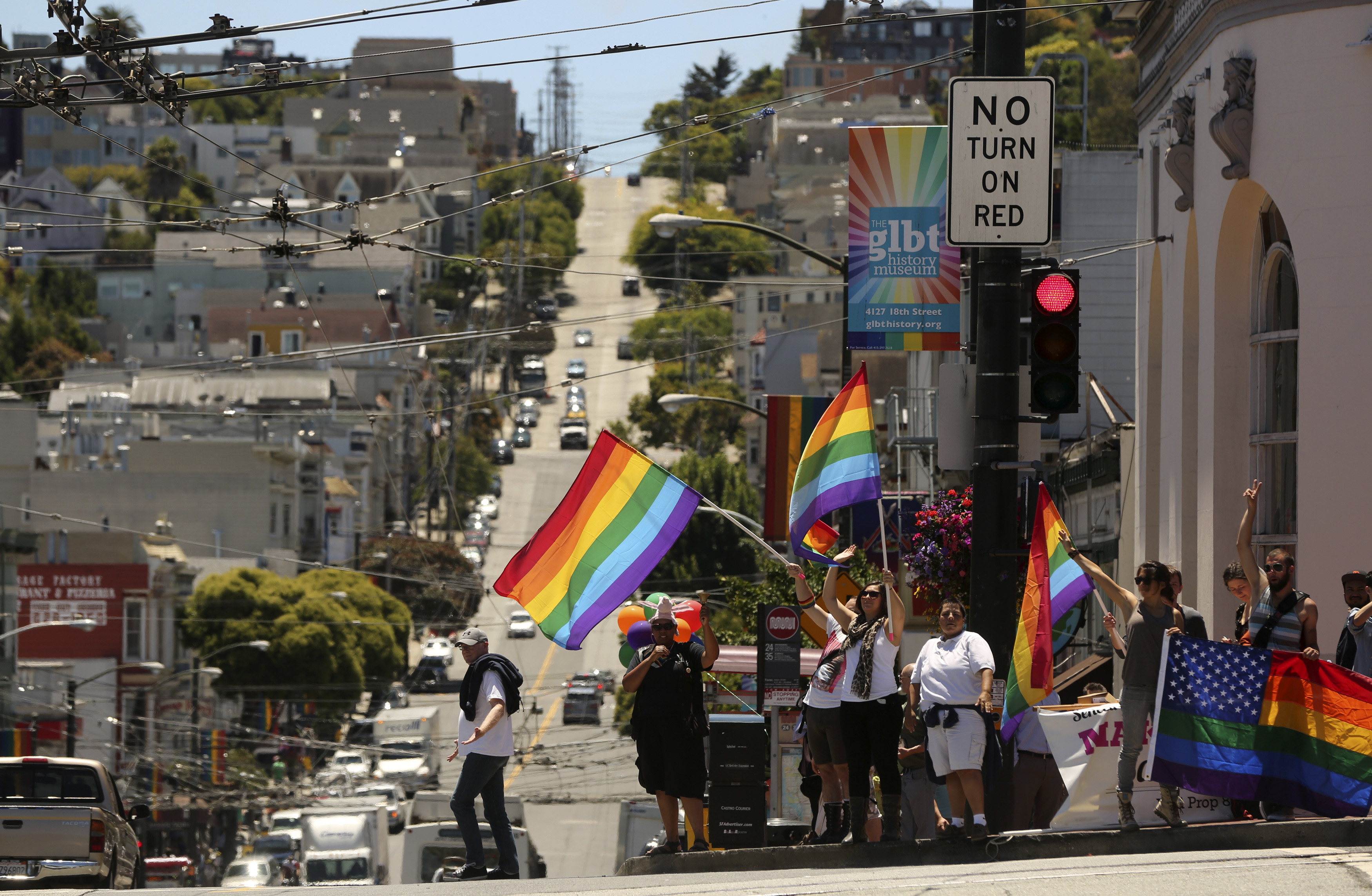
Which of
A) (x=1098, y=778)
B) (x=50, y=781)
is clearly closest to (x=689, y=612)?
(x=1098, y=778)

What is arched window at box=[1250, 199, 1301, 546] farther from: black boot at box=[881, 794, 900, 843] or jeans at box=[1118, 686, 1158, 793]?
black boot at box=[881, 794, 900, 843]

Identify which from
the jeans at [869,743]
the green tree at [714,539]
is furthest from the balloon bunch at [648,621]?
the green tree at [714,539]

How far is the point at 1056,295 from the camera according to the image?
37.8ft

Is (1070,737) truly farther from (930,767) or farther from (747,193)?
(747,193)

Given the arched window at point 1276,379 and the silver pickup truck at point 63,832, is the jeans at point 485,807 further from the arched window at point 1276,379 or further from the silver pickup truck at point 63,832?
the arched window at point 1276,379

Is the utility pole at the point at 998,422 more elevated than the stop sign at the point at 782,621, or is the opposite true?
the utility pole at the point at 998,422

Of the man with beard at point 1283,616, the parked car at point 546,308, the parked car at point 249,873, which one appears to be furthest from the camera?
the parked car at point 546,308

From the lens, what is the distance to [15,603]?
2244 inches

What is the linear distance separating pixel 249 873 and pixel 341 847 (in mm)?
3468

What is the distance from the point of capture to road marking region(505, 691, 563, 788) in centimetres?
5912

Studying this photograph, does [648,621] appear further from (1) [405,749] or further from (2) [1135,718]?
(1) [405,749]

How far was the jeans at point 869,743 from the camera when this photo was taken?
39.5ft

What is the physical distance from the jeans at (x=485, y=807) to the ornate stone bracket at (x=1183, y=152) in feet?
34.8

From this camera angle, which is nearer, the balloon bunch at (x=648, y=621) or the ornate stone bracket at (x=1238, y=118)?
the balloon bunch at (x=648, y=621)
